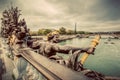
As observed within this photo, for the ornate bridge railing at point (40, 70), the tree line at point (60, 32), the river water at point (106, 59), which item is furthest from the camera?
the tree line at point (60, 32)

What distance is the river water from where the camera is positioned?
203 cm

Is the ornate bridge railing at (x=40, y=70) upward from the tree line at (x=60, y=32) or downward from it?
downward

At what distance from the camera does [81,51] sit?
Result: 2.29 m

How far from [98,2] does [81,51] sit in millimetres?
630

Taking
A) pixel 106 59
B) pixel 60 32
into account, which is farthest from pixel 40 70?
pixel 60 32

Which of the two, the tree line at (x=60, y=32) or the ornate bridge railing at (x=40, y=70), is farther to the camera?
the tree line at (x=60, y=32)

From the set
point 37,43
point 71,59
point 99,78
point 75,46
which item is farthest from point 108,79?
point 37,43

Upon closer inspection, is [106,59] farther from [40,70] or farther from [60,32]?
[60,32]

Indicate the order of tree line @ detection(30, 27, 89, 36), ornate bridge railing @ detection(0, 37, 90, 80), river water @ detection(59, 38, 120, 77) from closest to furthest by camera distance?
ornate bridge railing @ detection(0, 37, 90, 80) < river water @ detection(59, 38, 120, 77) < tree line @ detection(30, 27, 89, 36)

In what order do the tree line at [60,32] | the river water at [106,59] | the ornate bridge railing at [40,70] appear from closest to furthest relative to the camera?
the ornate bridge railing at [40,70] → the river water at [106,59] → the tree line at [60,32]

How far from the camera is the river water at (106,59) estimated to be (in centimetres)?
203

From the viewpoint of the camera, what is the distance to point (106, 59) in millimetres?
2064

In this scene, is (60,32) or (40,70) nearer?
(40,70)

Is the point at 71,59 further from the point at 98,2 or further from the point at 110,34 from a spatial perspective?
the point at 98,2
